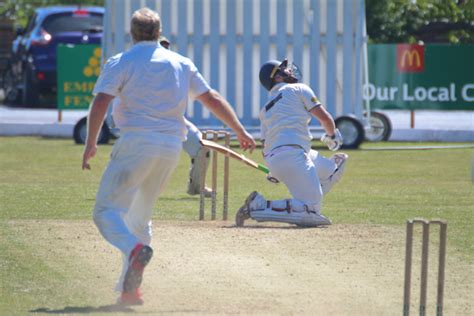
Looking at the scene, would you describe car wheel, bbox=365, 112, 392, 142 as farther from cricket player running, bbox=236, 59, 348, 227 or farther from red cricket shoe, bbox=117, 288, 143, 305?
red cricket shoe, bbox=117, 288, 143, 305

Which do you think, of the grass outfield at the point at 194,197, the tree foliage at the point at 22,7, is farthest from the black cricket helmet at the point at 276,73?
the tree foliage at the point at 22,7

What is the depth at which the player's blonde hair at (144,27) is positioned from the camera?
873cm

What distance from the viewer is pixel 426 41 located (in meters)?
40.4

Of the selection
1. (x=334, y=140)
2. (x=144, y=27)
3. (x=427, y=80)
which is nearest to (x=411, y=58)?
(x=427, y=80)

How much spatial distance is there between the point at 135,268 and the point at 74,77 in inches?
743

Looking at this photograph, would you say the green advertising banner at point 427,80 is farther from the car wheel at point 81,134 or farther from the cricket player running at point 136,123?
the cricket player running at point 136,123

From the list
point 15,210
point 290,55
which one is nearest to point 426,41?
point 290,55

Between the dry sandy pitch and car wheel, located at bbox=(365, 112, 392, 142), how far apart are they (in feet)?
42.7

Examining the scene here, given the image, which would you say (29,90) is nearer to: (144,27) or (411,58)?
(411,58)

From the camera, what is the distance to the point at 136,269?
27.6 ft

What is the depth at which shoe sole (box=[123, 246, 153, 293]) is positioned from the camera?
27.5 feet

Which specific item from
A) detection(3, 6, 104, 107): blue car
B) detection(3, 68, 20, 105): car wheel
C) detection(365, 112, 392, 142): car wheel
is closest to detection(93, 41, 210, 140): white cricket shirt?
detection(365, 112, 392, 142): car wheel

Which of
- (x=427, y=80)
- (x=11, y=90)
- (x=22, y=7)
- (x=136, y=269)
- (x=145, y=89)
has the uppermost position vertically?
(x=22, y=7)

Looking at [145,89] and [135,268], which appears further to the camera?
[145,89]
